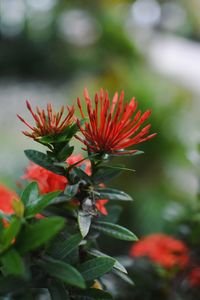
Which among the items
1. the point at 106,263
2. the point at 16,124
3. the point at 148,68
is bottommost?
the point at 16,124

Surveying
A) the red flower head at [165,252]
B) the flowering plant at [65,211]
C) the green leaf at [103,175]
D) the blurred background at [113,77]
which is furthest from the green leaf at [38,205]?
the blurred background at [113,77]

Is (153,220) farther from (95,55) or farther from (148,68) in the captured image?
(95,55)

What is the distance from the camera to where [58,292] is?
49 cm

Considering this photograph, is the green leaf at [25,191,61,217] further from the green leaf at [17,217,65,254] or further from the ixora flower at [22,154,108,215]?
the ixora flower at [22,154,108,215]

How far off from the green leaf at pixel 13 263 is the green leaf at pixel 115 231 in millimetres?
152

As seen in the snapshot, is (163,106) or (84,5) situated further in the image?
(84,5)

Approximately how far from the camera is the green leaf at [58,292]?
491 millimetres

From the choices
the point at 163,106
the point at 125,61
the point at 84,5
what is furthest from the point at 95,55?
the point at 163,106

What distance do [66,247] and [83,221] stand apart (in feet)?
0.15

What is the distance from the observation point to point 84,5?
7535 mm

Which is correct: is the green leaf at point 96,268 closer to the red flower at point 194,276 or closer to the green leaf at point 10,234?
the green leaf at point 10,234

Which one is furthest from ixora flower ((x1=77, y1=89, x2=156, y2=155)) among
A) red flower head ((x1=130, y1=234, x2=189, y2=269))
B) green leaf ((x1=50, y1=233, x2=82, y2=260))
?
red flower head ((x1=130, y1=234, x2=189, y2=269))

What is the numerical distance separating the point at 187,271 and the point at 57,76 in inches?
221

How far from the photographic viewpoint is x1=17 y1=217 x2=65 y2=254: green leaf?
42 centimetres
